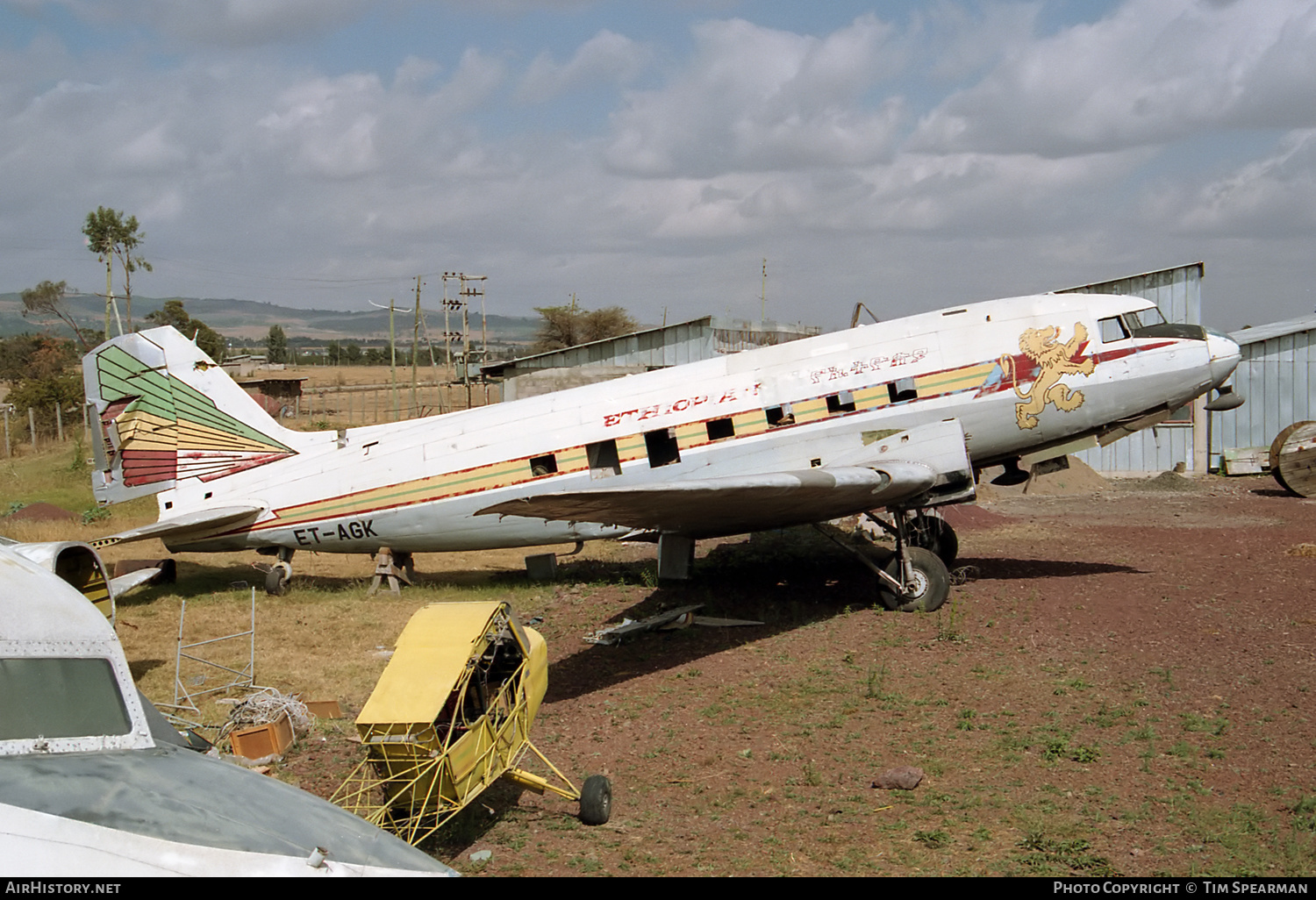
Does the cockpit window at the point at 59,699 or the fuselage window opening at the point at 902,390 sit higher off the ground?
the fuselage window opening at the point at 902,390

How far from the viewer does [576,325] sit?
73.6m

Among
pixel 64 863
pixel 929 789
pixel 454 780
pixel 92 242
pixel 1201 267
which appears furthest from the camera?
pixel 92 242

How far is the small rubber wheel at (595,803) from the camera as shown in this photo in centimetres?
855

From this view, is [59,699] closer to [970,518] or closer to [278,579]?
[278,579]

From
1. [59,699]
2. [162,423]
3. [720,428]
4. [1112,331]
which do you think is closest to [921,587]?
[720,428]

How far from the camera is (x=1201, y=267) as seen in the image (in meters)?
30.6

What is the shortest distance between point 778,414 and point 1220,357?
6967 mm

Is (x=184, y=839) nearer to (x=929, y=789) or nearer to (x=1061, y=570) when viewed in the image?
(x=929, y=789)


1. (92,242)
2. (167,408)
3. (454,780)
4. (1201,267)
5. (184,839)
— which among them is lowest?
(454,780)

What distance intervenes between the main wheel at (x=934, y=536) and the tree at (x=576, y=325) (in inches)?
2177

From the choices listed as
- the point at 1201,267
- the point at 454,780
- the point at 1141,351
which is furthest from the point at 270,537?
the point at 1201,267

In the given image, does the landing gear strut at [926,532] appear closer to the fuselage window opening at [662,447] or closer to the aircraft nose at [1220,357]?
the fuselage window opening at [662,447]

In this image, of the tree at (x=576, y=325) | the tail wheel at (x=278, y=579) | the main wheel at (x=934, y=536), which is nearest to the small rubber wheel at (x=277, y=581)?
the tail wheel at (x=278, y=579)

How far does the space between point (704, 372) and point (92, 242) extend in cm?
5538
